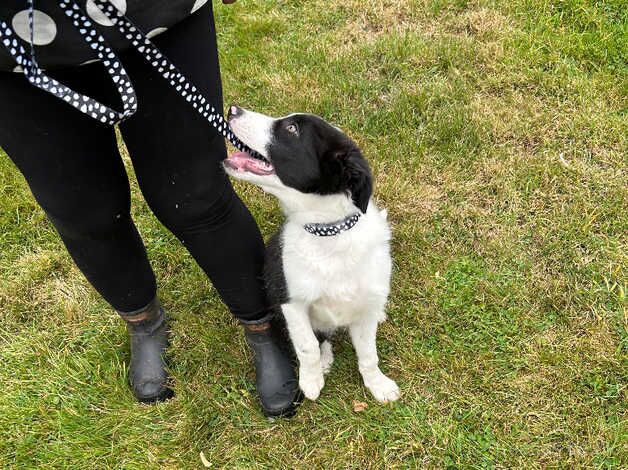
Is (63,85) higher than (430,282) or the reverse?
higher

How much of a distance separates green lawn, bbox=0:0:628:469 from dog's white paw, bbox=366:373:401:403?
0.04 meters

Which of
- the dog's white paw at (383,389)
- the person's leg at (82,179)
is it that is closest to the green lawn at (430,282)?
the dog's white paw at (383,389)

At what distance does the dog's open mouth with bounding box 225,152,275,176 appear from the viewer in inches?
74.6

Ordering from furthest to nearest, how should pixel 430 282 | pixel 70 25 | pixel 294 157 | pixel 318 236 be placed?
pixel 430 282 → pixel 318 236 → pixel 294 157 → pixel 70 25

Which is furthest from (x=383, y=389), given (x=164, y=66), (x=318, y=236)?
(x=164, y=66)

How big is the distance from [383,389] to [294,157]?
101cm

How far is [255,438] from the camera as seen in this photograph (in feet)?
7.50

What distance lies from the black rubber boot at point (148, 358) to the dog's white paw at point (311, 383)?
0.56 metres

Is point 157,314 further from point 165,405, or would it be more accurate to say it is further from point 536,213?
point 536,213

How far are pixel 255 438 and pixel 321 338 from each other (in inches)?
19.8

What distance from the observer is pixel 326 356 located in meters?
2.48

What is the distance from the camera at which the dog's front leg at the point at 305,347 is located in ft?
7.07

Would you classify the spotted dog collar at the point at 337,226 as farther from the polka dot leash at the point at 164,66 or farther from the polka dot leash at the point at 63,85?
the polka dot leash at the point at 63,85

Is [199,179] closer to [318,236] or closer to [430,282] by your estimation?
[318,236]
